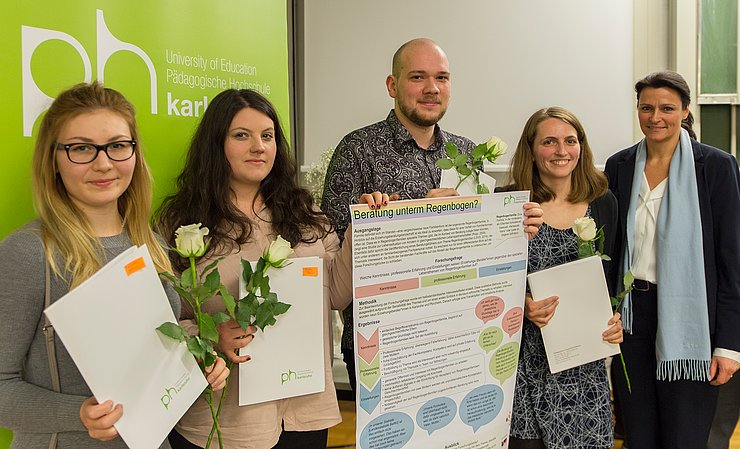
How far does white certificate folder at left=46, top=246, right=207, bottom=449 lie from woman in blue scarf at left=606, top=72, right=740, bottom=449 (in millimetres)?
1737

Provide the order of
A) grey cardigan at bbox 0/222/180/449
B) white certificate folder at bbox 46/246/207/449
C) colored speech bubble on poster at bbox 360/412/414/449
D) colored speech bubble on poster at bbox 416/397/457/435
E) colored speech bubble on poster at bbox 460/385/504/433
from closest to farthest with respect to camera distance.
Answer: white certificate folder at bbox 46/246/207/449 → grey cardigan at bbox 0/222/180/449 → colored speech bubble on poster at bbox 360/412/414/449 → colored speech bubble on poster at bbox 416/397/457/435 → colored speech bubble on poster at bbox 460/385/504/433

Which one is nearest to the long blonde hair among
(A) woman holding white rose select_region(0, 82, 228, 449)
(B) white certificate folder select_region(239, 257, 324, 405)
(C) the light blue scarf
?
(A) woman holding white rose select_region(0, 82, 228, 449)

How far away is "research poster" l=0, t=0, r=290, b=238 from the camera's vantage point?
66.0 inches

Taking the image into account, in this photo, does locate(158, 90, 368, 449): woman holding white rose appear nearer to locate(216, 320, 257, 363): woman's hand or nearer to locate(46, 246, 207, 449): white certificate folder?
locate(216, 320, 257, 363): woman's hand

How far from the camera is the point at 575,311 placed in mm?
2320

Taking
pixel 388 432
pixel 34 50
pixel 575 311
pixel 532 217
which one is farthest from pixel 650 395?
pixel 34 50

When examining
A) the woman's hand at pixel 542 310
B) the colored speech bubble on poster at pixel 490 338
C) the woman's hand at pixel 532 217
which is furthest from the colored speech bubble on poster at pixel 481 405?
the woman's hand at pixel 532 217

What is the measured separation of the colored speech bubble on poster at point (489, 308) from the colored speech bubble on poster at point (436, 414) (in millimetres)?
290

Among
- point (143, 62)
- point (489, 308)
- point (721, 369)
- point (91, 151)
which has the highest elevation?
point (143, 62)

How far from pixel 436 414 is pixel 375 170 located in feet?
2.97

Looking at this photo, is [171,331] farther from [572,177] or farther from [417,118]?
[572,177]

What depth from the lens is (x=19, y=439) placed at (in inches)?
60.3

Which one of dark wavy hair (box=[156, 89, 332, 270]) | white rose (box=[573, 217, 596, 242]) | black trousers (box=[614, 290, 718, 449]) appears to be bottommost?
black trousers (box=[614, 290, 718, 449])

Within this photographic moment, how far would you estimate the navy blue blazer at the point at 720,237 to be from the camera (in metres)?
2.53
